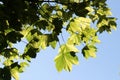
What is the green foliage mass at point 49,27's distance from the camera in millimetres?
3549

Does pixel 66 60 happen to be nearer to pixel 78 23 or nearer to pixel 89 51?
pixel 78 23

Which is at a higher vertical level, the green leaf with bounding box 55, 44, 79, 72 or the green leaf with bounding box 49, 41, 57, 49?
the green leaf with bounding box 49, 41, 57, 49

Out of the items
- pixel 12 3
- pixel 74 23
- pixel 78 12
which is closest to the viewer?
pixel 12 3

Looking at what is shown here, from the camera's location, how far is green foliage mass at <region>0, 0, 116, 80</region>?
3.55 metres

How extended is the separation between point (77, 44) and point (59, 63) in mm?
848

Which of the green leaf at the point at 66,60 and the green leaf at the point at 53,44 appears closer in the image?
the green leaf at the point at 66,60

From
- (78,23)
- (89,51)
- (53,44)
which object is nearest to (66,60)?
(53,44)

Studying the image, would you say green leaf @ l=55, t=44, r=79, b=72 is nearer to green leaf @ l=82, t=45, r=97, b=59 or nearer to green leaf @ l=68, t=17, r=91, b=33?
green leaf @ l=68, t=17, r=91, b=33

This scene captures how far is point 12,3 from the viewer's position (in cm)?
332

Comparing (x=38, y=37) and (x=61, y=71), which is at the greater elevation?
(x=38, y=37)

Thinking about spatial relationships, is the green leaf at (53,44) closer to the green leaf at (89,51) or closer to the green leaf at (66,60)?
the green leaf at (66,60)

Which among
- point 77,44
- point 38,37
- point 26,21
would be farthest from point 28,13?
point 77,44

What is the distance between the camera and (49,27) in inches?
162

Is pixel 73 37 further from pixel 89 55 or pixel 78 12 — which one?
pixel 78 12
